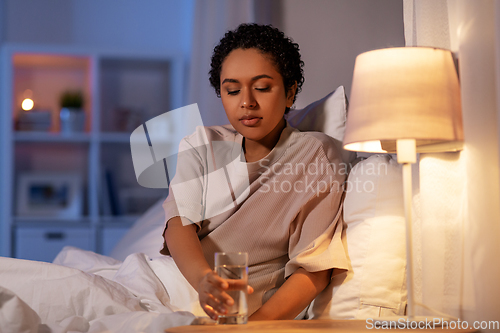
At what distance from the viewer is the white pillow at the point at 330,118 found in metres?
1.27

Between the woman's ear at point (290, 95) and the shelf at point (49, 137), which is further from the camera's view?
the shelf at point (49, 137)

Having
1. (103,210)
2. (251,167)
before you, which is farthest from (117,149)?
(251,167)

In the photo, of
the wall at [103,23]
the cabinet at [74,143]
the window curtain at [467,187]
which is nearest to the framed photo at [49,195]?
the cabinet at [74,143]

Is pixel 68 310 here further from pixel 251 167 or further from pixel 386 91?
pixel 386 91

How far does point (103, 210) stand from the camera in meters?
2.80

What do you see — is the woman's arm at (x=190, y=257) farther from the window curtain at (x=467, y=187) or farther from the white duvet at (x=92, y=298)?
the window curtain at (x=467, y=187)

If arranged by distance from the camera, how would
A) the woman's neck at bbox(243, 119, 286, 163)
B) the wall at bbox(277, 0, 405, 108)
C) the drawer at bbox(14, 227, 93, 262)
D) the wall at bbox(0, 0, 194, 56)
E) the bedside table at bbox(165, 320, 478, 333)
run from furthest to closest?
the wall at bbox(0, 0, 194, 56), the drawer at bbox(14, 227, 93, 262), the wall at bbox(277, 0, 405, 108), the woman's neck at bbox(243, 119, 286, 163), the bedside table at bbox(165, 320, 478, 333)

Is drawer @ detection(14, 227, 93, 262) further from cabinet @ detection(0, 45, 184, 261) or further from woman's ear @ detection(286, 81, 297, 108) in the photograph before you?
woman's ear @ detection(286, 81, 297, 108)

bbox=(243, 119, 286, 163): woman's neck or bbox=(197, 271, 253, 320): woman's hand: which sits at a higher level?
bbox=(243, 119, 286, 163): woman's neck

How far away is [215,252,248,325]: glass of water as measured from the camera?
74cm

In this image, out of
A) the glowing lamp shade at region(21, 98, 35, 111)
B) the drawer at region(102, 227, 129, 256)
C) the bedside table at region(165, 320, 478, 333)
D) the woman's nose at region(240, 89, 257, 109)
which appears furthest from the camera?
the glowing lamp shade at region(21, 98, 35, 111)

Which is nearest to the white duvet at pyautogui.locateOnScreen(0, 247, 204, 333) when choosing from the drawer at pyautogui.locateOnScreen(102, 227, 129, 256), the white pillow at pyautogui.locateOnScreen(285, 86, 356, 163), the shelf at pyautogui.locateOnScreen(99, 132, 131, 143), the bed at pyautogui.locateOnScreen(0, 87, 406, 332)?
the bed at pyautogui.locateOnScreen(0, 87, 406, 332)

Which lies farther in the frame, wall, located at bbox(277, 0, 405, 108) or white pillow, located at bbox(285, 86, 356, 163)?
wall, located at bbox(277, 0, 405, 108)

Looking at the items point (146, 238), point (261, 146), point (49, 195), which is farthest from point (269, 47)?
point (49, 195)
